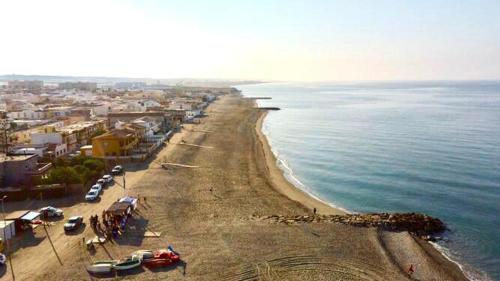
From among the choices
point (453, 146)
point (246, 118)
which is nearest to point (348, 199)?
point (453, 146)

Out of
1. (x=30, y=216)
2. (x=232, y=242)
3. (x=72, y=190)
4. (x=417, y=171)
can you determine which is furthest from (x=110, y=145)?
(x=417, y=171)

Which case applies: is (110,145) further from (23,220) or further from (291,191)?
(291,191)

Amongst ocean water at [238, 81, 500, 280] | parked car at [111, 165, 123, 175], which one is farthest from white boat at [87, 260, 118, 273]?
ocean water at [238, 81, 500, 280]

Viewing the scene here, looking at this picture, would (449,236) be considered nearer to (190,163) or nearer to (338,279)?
(338,279)

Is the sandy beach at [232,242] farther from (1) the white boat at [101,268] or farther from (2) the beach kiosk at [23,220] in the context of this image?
(2) the beach kiosk at [23,220]

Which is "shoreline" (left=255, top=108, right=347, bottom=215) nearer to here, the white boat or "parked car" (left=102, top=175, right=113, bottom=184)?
"parked car" (left=102, top=175, right=113, bottom=184)
